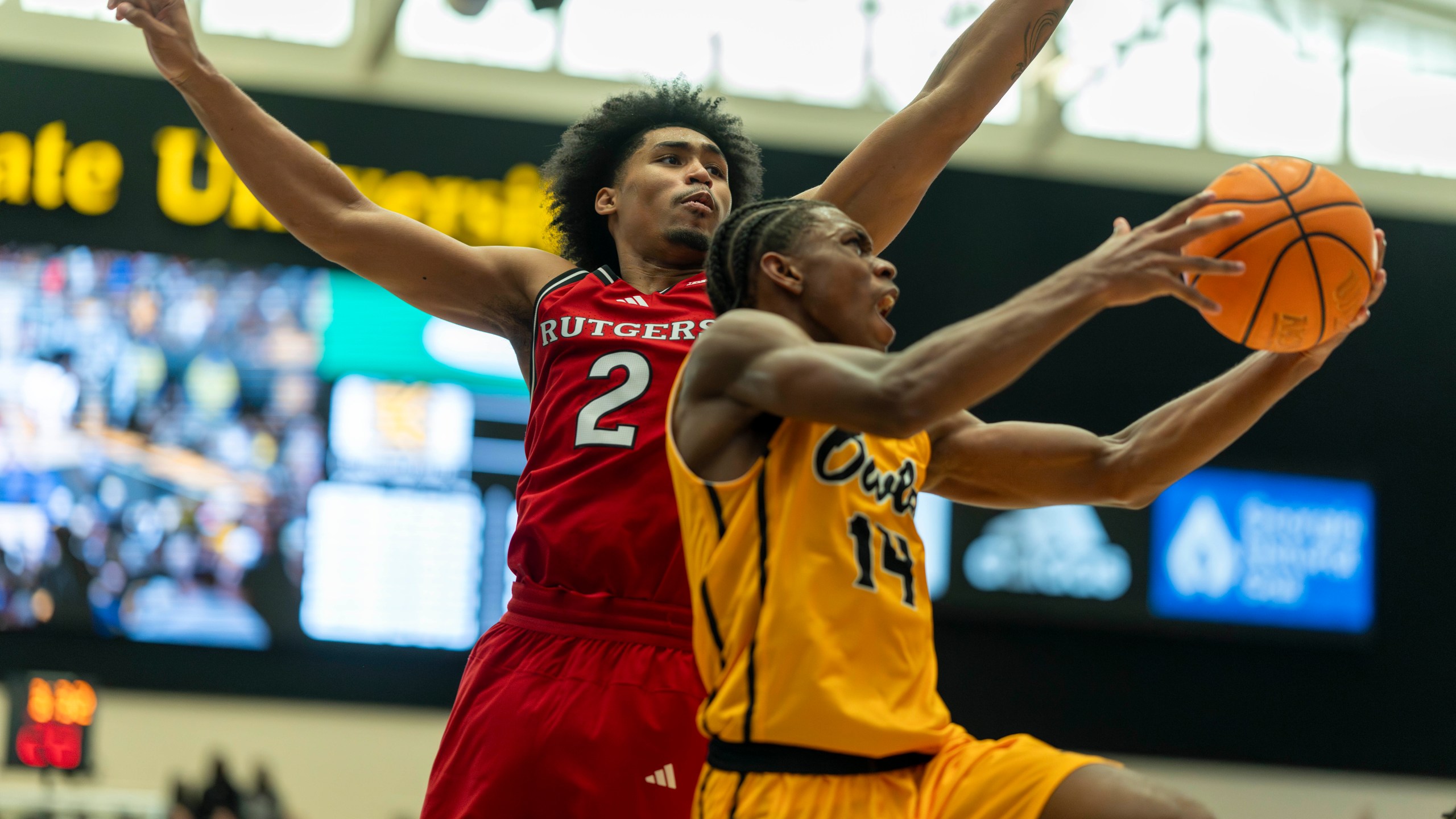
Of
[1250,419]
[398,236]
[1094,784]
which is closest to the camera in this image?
[1094,784]

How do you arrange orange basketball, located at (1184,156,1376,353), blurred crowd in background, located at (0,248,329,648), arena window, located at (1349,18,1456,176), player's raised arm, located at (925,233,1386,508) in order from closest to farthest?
orange basketball, located at (1184,156,1376,353), player's raised arm, located at (925,233,1386,508), blurred crowd in background, located at (0,248,329,648), arena window, located at (1349,18,1456,176)

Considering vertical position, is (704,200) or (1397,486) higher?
(704,200)

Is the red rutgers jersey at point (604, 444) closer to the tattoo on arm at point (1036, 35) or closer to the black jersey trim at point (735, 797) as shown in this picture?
the black jersey trim at point (735, 797)

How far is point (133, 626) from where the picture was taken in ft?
28.5

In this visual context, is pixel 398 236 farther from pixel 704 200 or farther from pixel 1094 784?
pixel 1094 784

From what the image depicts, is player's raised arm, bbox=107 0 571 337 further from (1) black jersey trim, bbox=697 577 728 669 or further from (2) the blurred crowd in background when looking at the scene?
(2) the blurred crowd in background

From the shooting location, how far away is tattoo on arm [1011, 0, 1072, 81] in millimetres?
3615

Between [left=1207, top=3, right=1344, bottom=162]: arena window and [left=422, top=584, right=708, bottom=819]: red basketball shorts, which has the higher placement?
[left=1207, top=3, right=1344, bottom=162]: arena window

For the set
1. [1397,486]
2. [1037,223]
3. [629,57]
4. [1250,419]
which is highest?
[629,57]

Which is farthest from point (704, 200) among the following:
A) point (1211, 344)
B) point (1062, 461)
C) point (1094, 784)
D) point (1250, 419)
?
point (1211, 344)

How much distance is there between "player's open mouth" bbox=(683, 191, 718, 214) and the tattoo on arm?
83 centimetres

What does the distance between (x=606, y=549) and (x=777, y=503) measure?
2.32ft

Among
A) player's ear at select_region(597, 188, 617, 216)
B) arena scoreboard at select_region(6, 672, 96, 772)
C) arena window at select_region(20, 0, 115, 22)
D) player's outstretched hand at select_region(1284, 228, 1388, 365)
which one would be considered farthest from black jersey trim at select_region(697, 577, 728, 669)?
arena window at select_region(20, 0, 115, 22)

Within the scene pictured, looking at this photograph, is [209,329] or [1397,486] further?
[1397,486]
